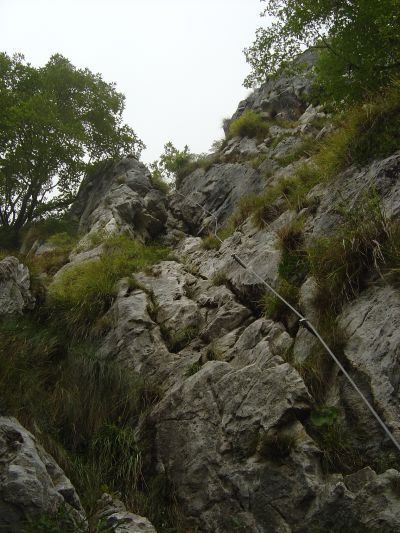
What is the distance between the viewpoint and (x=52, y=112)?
14.9 metres

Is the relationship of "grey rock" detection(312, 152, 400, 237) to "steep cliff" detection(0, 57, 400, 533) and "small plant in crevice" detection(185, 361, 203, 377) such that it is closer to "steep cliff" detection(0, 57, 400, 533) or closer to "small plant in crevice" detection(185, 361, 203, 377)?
"steep cliff" detection(0, 57, 400, 533)

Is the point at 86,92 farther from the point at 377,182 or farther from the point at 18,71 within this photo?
the point at 377,182

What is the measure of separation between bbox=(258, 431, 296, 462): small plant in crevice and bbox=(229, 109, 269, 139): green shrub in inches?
475

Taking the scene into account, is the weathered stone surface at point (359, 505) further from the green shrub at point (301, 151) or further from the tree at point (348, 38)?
the green shrub at point (301, 151)

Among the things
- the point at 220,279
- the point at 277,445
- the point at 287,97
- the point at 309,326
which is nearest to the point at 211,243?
the point at 220,279

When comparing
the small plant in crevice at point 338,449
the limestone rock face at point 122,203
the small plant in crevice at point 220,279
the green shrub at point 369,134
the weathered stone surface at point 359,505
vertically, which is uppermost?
the limestone rock face at point 122,203

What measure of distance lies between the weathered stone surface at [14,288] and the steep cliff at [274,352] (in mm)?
520

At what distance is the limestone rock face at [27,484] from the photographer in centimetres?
319

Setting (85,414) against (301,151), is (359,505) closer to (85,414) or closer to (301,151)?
(85,414)

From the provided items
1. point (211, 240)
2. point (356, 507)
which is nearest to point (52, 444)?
point (356, 507)

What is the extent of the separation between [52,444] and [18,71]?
16059 millimetres

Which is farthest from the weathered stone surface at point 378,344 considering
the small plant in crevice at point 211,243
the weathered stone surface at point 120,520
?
the small plant in crevice at point 211,243

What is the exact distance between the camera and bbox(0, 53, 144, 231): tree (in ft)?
48.0

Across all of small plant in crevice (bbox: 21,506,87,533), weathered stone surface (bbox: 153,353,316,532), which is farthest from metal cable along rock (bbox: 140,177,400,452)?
small plant in crevice (bbox: 21,506,87,533)
